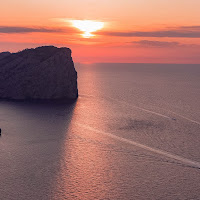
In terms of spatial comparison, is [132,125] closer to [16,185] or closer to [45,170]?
[45,170]

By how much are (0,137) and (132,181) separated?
39.7 m

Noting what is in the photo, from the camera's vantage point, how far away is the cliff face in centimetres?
14025

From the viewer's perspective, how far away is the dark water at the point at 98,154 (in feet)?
172

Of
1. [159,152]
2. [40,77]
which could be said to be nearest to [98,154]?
[159,152]

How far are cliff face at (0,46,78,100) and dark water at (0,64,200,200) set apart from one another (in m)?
24.4

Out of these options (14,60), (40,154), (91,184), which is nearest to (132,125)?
(40,154)

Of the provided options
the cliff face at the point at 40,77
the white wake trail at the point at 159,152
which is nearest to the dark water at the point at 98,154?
the white wake trail at the point at 159,152

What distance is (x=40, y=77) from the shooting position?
142m

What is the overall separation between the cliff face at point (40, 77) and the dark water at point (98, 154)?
24435 millimetres

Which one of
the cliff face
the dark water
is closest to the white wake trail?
the dark water

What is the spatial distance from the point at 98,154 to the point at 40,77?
81.5 m

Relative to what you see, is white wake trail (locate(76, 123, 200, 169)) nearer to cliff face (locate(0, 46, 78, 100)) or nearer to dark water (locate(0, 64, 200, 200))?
dark water (locate(0, 64, 200, 200))

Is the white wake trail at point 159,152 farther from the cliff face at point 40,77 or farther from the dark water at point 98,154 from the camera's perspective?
the cliff face at point 40,77

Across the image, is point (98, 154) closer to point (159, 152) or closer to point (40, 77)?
point (159, 152)
